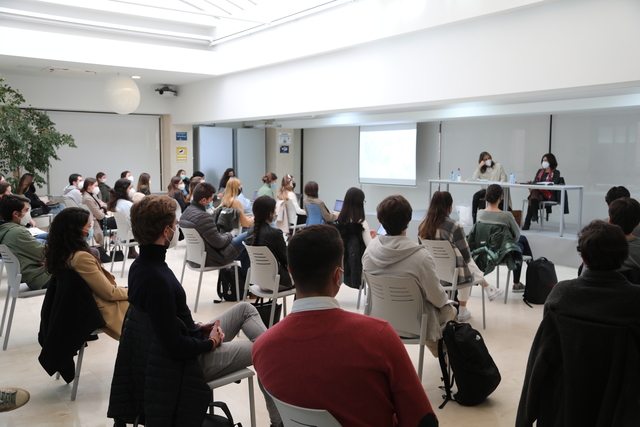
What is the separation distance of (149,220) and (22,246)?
8.32 ft

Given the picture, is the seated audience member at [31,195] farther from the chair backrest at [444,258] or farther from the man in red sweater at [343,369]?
the man in red sweater at [343,369]

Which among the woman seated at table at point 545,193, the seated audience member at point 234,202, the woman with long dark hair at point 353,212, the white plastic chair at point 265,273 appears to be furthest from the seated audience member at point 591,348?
the woman seated at table at point 545,193

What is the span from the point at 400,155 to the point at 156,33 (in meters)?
5.60

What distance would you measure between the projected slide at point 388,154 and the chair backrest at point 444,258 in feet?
22.9

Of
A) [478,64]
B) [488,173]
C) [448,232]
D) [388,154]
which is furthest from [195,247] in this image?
[388,154]

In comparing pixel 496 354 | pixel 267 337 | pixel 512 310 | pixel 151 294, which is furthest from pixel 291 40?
pixel 267 337

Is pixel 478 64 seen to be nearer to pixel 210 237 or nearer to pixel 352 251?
pixel 352 251

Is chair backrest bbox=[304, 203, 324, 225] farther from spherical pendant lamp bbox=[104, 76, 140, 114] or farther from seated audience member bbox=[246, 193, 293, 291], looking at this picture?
spherical pendant lamp bbox=[104, 76, 140, 114]

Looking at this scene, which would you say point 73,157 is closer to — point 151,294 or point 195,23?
point 195,23

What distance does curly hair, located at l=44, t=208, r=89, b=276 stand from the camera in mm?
3148

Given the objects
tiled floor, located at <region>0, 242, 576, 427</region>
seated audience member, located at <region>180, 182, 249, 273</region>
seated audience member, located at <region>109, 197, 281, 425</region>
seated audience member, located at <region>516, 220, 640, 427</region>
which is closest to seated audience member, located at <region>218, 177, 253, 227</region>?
seated audience member, located at <region>180, 182, 249, 273</region>

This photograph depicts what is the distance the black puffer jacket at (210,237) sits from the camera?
5.29m

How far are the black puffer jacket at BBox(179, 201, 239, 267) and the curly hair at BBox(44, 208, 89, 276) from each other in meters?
2.06

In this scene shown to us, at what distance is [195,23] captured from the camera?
33.4 feet
